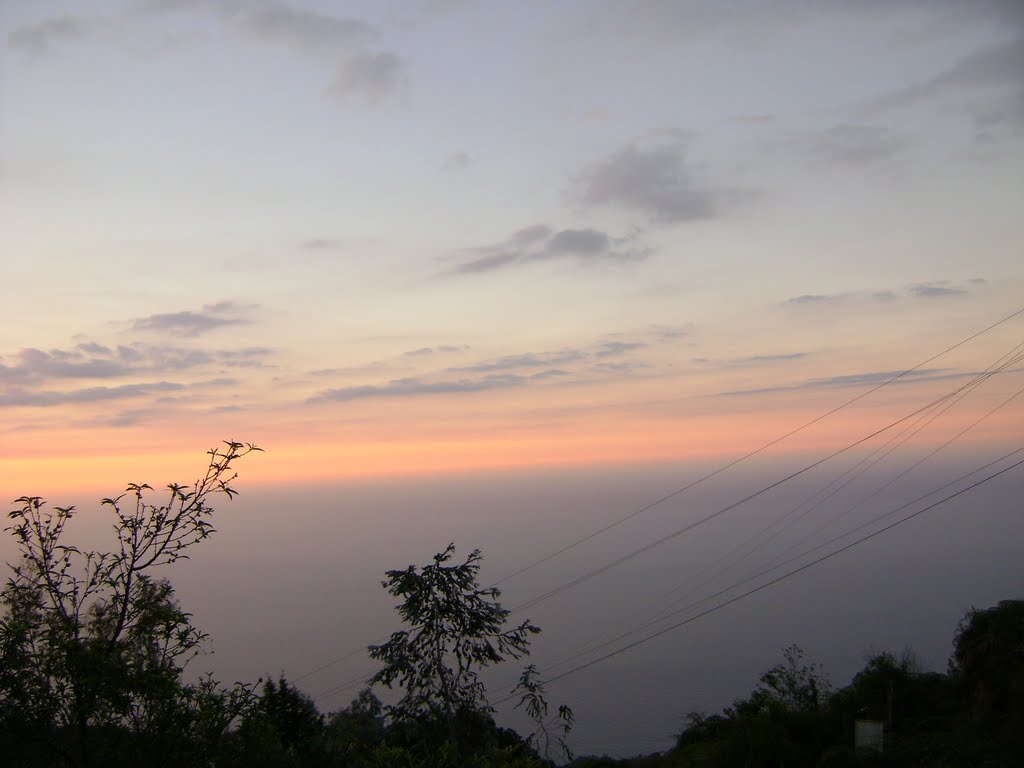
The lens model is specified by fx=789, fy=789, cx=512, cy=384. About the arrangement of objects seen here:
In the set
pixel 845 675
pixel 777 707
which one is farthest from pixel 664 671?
pixel 777 707

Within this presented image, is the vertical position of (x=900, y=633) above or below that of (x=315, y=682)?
below

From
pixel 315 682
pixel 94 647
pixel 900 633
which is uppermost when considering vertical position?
pixel 94 647

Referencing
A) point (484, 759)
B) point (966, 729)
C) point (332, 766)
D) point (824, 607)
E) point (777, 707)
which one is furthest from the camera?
point (824, 607)

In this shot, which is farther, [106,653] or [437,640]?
[437,640]

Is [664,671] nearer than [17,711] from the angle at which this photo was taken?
No

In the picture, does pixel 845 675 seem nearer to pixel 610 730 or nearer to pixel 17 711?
pixel 610 730

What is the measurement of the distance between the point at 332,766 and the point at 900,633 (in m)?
138

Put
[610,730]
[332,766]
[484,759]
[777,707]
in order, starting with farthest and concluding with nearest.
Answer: [610,730] < [777,707] < [332,766] < [484,759]

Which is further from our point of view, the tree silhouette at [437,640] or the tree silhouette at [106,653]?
the tree silhouette at [437,640]

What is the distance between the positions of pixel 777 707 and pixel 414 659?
8936 mm

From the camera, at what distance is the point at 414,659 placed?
1691 centimetres

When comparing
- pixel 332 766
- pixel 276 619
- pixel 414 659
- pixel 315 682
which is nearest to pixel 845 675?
pixel 315 682

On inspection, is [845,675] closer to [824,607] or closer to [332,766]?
[824,607]

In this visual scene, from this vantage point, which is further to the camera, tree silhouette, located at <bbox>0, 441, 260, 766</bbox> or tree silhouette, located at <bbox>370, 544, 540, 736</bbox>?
tree silhouette, located at <bbox>370, 544, 540, 736</bbox>
